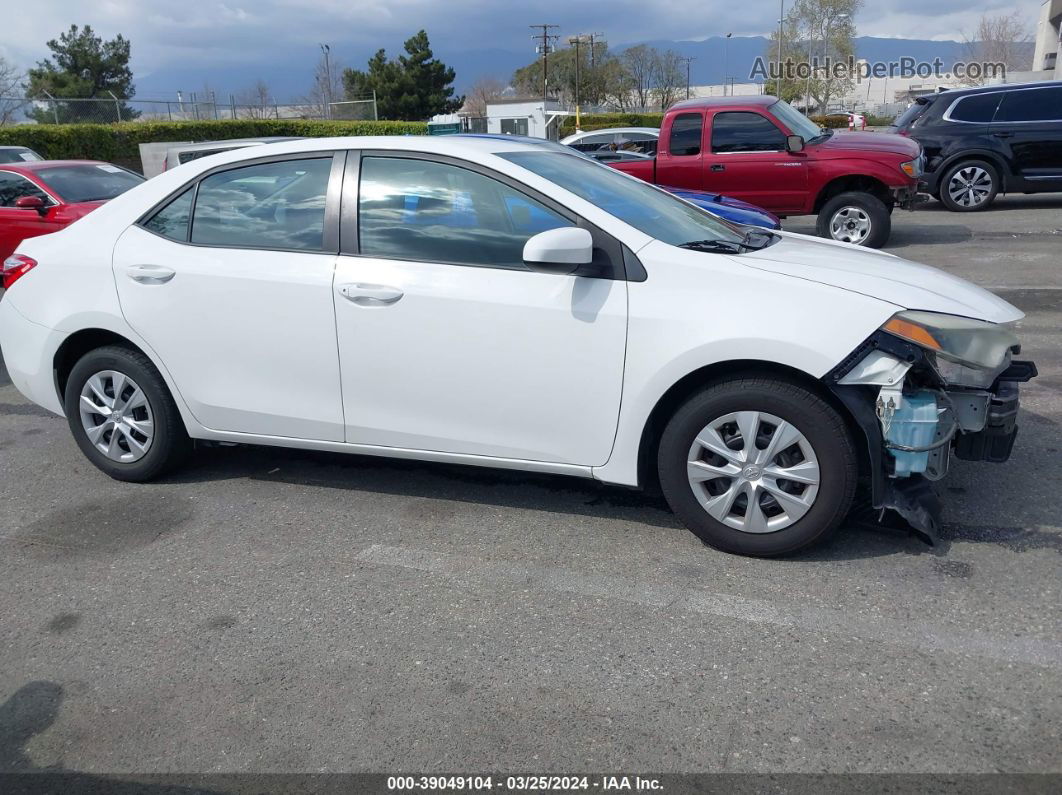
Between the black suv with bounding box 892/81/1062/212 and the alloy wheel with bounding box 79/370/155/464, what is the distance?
43.2ft

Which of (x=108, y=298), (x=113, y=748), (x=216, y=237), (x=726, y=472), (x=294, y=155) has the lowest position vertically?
(x=113, y=748)

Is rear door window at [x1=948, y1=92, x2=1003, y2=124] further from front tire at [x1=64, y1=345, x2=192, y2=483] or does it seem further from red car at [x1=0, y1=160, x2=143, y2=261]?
front tire at [x1=64, y1=345, x2=192, y2=483]

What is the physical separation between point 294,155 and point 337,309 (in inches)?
A: 33.7

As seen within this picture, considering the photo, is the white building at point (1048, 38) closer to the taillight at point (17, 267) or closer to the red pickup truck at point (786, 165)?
the red pickup truck at point (786, 165)

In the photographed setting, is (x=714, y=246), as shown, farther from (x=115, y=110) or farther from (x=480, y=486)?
(x=115, y=110)

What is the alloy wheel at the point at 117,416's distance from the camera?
469cm

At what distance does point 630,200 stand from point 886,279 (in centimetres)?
A: 121

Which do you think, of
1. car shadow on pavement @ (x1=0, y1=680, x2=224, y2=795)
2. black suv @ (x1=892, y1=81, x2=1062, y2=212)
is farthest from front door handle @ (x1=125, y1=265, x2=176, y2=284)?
black suv @ (x1=892, y1=81, x2=1062, y2=212)

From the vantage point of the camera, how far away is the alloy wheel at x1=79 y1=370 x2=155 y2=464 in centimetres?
469

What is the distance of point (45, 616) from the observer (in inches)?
141

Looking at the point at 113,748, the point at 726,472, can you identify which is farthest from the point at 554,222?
the point at 113,748

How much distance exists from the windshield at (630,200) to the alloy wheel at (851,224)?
301 inches

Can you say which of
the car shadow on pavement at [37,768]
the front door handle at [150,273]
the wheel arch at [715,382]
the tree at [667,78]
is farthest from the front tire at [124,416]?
the tree at [667,78]

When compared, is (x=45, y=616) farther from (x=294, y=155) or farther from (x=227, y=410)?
(x=294, y=155)
